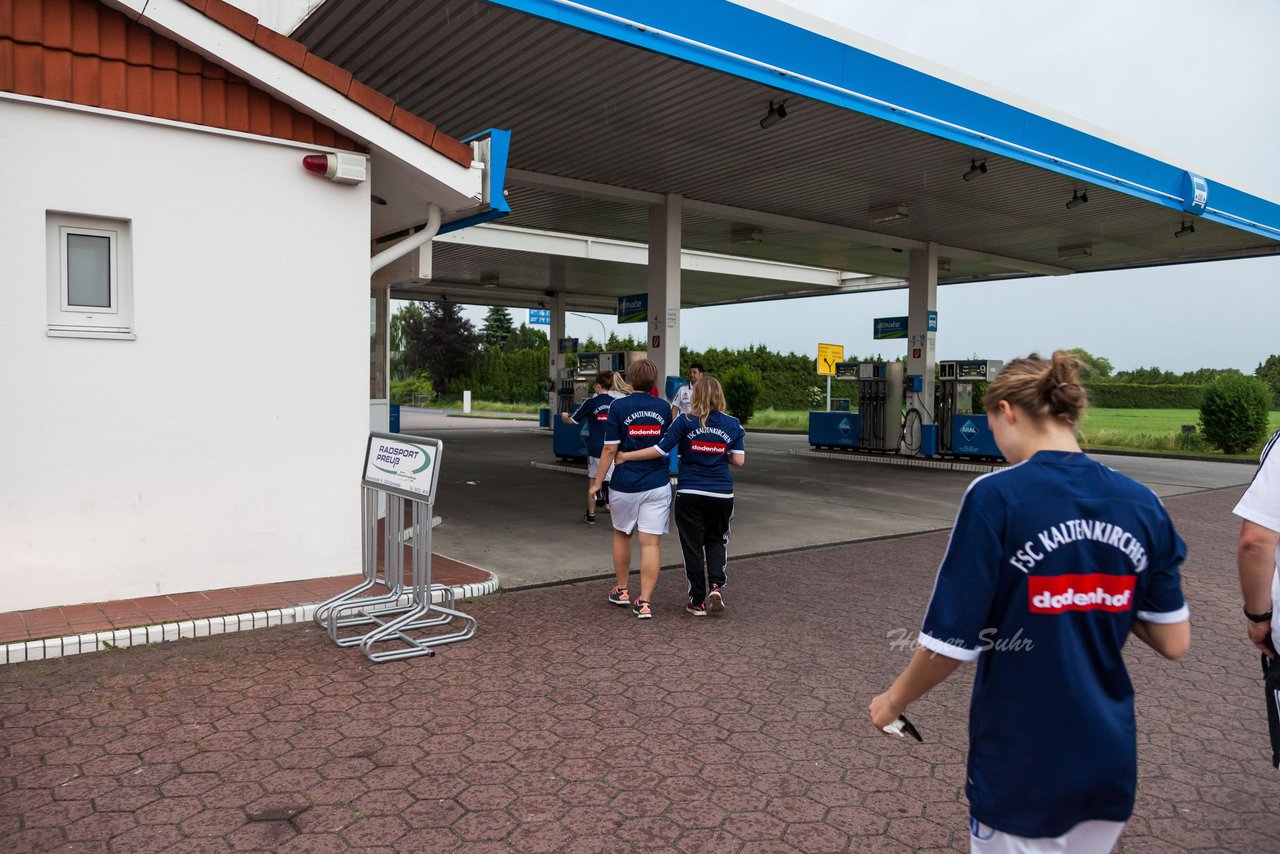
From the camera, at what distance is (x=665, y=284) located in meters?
14.7

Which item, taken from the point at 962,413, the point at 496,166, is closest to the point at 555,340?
the point at 962,413

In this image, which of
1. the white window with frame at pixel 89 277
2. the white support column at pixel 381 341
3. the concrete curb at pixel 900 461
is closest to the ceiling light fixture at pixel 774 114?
the white support column at pixel 381 341

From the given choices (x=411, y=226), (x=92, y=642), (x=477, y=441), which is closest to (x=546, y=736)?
(x=92, y=642)

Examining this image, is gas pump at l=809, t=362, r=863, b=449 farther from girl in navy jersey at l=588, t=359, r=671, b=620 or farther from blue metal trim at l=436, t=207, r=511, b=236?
girl in navy jersey at l=588, t=359, r=671, b=620

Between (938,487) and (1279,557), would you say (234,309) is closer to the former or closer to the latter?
(1279,557)

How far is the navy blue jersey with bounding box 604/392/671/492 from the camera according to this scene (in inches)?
242

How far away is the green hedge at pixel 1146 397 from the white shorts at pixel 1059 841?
182 feet

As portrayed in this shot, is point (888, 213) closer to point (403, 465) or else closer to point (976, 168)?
point (976, 168)

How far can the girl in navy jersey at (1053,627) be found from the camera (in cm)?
186

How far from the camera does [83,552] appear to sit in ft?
19.0

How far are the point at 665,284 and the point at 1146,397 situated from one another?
47.4 metres

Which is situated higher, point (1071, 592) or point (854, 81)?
point (854, 81)

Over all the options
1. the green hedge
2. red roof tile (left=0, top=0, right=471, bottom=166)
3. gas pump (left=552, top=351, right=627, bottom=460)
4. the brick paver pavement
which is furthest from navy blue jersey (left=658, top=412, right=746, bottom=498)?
the green hedge

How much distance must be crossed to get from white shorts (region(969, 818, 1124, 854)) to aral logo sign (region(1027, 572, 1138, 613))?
0.47 metres
